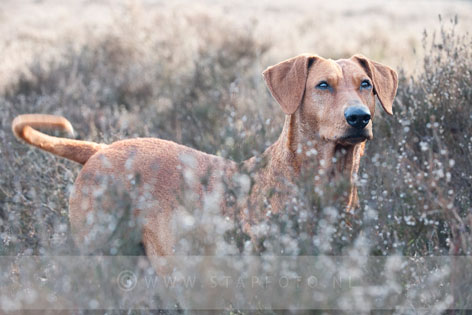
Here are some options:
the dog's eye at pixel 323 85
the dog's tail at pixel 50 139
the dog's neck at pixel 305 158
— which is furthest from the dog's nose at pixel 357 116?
the dog's tail at pixel 50 139

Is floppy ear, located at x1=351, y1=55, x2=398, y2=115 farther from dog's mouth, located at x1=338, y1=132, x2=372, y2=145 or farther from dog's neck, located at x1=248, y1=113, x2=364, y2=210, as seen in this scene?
dog's mouth, located at x1=338, y1=132, x2=372, y2=145

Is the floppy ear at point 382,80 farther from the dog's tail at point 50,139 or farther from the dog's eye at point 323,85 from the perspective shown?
the dog's tail at point 50,139

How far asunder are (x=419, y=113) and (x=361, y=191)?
1.56 meters

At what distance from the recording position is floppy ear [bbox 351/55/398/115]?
4.01 m

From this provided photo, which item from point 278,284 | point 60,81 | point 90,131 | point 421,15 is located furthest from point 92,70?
point 421,15

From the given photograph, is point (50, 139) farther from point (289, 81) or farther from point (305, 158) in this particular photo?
point (305, 158)

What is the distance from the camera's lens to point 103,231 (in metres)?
3.37

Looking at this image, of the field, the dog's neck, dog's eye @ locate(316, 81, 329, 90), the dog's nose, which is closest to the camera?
the field

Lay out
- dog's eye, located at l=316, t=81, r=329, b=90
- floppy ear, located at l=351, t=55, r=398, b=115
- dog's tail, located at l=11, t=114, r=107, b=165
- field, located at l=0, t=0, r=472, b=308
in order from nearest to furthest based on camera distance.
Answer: field, located at l=0, t=0, r=472, b=308 → dog's eye, located at l=316, t=81, r=329, b=90 → floppy ear, located at l=351, t=55, r=398, b=115 → dog's tail, located at l=11, t=114, r=107, b=165

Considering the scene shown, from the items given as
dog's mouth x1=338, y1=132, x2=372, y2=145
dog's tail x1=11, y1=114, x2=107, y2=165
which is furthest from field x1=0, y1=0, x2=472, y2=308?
dog's tail x1=11, y1=114, x2=107, y2=165

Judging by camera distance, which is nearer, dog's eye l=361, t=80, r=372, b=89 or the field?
the field

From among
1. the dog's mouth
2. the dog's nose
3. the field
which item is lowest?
the field

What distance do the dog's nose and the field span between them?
27 centimetres

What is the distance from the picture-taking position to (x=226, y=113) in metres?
6.48
